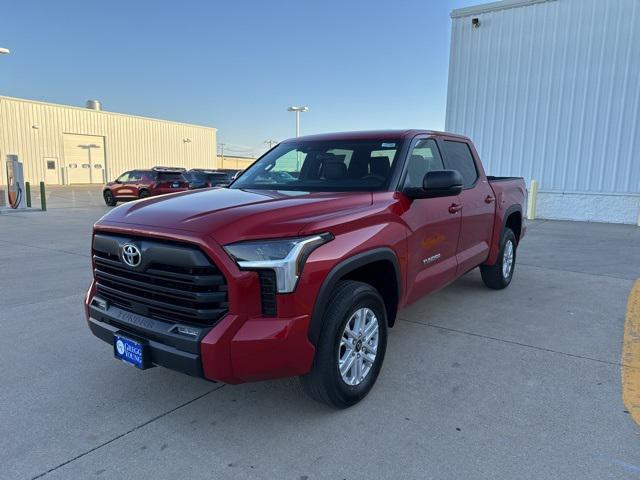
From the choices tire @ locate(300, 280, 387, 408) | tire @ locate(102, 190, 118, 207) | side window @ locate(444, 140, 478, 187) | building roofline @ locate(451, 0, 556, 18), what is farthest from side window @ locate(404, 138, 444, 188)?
tire @ locate(102, 190, 118, 207)

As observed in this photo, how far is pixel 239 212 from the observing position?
8.70 ft

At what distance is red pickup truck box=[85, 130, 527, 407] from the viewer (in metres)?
2.46

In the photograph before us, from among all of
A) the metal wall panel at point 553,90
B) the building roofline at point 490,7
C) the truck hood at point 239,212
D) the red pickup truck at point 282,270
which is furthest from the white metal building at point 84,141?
the red pickup truck at point 282,270

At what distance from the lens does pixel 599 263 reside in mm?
7934

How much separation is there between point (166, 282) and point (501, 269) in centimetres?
442

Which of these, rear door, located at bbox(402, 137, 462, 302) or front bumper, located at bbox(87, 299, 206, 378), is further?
rear door, located at bbox(402, 137, 462, 302)

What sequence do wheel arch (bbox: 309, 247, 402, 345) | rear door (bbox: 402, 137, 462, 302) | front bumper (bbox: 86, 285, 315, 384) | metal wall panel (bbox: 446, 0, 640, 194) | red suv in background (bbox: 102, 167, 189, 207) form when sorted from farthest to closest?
red suv in background (bbox: 102, 167, 189, 207) → metal wall panel (bbox: 446, 0, 640, 194) → rear door (bbox: 402, 137, 462, 302) → wheel arch (bbox: 309, 247, 402, 345) → front bumper (bbox: 86, 285, 315, 384)

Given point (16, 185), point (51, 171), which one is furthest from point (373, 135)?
point (51, 171)

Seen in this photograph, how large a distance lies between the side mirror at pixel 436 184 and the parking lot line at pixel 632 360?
73.6 inches

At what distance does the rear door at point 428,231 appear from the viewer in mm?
3598

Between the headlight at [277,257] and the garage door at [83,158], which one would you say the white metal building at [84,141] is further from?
the headlight at [277,257]

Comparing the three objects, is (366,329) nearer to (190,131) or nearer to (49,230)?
(49,230)

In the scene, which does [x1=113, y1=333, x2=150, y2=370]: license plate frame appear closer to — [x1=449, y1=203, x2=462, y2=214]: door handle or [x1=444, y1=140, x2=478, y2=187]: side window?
[x1=449, y1=203, x2=462, y2=214]: door handle

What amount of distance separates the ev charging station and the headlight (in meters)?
17.8
